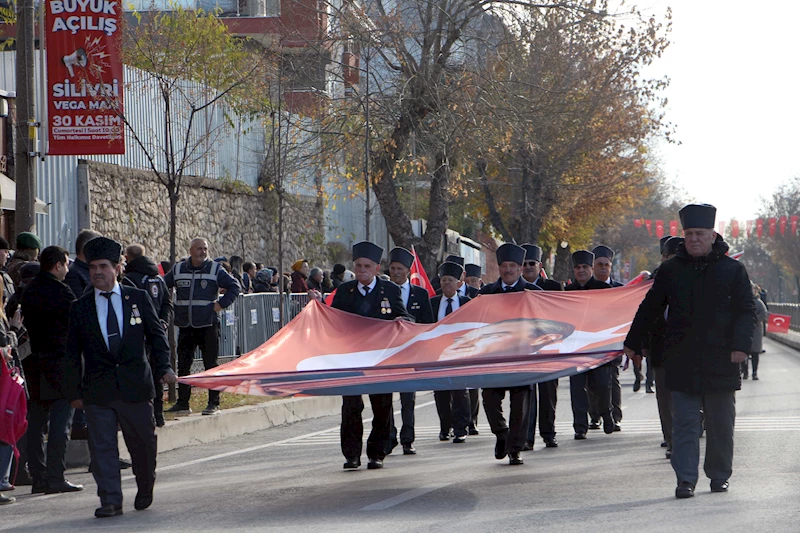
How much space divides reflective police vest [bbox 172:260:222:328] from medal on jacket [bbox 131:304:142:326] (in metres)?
5.95

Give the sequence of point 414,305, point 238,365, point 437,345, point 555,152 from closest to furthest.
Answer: point 238,365
point 437,345
point 414,305
point 555,152

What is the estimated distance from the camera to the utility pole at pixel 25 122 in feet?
49.2

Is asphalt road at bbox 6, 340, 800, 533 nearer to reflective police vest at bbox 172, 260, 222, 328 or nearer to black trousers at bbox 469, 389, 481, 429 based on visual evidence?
black trousers at bbox 469, 389, 481, 429

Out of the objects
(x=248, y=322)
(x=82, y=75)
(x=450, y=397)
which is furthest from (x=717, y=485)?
(x=248, y=322)

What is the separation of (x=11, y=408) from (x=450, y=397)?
5.60 meters

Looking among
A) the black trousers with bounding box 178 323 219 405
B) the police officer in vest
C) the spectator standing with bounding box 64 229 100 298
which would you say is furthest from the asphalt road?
the spectator standing with bounding box 64 229 100 298

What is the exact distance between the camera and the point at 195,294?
49.6ft

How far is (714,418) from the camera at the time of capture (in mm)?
9172

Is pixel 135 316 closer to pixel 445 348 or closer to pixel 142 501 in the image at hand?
pixel 142 501

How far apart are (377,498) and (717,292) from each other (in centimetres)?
290

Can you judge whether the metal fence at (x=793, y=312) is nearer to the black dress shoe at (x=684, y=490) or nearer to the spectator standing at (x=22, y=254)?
the spectator standing at (x=22, y=254)

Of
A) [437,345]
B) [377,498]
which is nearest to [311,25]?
[437,345]

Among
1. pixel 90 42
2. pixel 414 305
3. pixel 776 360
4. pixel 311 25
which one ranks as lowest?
pixel 776 360

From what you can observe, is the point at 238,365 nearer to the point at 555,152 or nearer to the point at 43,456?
the point at 43,456
